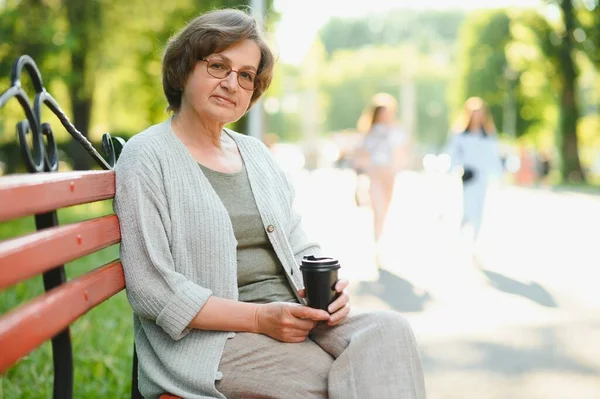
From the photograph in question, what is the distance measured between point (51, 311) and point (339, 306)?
905mm

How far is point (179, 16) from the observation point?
2414 cm

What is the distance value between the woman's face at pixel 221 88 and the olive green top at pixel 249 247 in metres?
0.18

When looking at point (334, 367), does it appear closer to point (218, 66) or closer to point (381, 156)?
point (218, 66)

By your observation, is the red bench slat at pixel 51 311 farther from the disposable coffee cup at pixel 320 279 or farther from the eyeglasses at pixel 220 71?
the eyeglasses at pixel 220 71

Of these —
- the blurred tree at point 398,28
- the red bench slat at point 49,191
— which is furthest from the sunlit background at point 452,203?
the blurred tree at point 398,28

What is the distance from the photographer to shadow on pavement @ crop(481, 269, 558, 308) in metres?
7.76

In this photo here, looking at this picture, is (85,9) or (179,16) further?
(179,16)

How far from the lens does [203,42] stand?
111 inches

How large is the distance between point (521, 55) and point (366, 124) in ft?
109

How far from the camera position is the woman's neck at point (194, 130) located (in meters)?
2.88

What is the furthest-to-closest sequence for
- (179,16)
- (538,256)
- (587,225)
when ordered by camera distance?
(179,16) → (587,225) → (538,256)

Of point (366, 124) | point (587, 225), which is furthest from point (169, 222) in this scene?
point (587, 225)

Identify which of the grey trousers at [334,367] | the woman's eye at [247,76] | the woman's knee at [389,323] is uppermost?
the woman's eye at [247,76]

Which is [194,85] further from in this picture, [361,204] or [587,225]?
[587,225]
